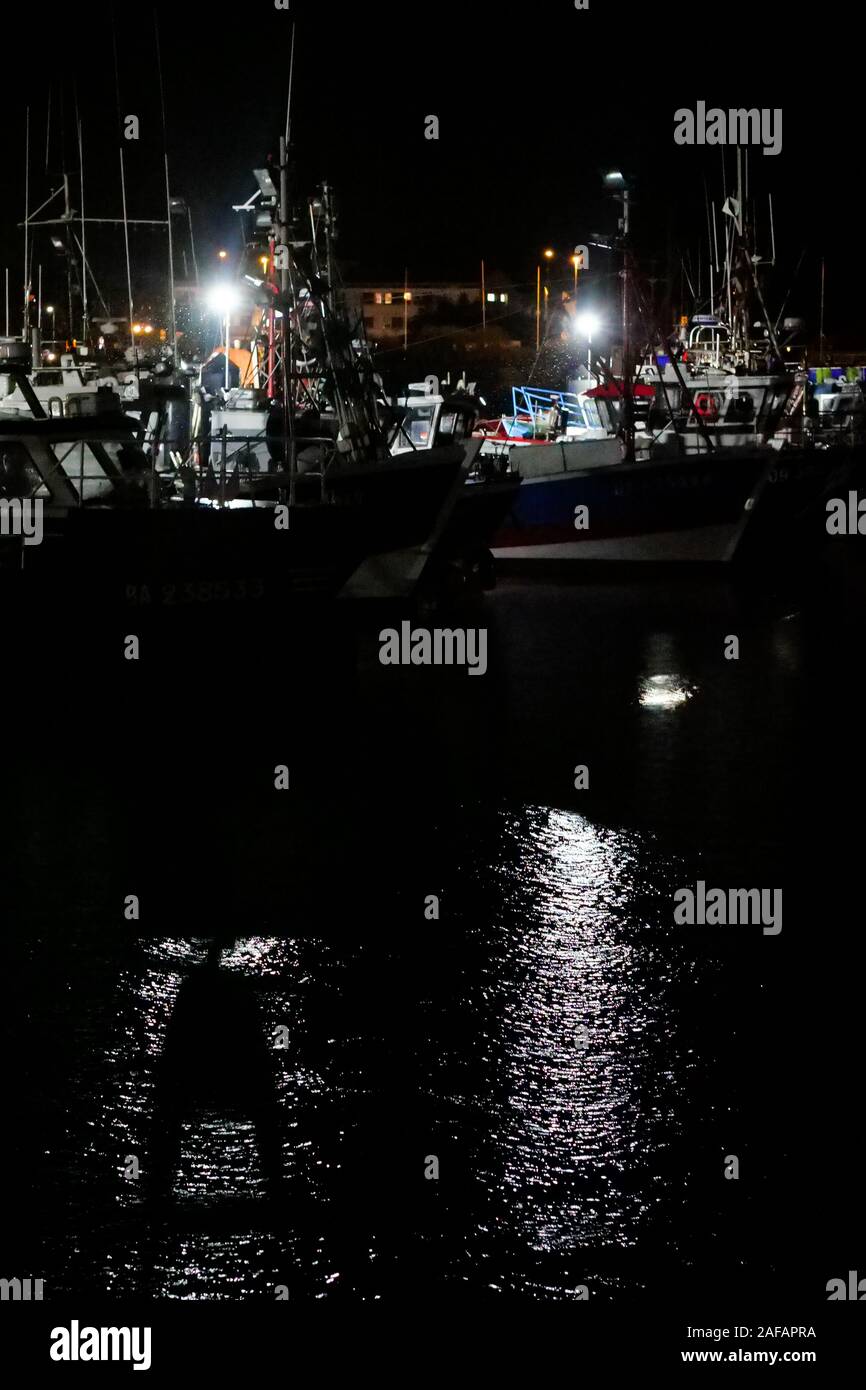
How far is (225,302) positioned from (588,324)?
12298mm

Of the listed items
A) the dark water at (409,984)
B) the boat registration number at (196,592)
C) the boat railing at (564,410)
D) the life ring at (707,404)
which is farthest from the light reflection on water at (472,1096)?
the boat railing at (564,410)

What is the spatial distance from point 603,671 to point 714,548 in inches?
543

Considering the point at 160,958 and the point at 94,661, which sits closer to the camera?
the point at 160,958

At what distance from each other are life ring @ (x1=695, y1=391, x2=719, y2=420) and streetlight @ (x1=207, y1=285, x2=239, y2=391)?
44.0 feet

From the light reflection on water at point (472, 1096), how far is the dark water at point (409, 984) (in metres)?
0.02

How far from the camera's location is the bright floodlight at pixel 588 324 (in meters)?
37.9

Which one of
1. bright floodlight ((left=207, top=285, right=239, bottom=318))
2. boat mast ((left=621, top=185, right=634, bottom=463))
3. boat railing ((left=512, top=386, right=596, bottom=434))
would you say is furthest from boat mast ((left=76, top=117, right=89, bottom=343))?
boat railing ((left=512, top=386, right=596, bottom=434))

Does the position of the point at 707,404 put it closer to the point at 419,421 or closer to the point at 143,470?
the point at 419,421

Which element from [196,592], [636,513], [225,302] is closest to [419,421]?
[636,513]

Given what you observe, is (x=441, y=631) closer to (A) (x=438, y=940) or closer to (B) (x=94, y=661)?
(B) (x=94, y=661)

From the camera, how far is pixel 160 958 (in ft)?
34.0

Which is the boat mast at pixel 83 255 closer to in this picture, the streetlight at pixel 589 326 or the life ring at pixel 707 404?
the streetlight at pixel 589 326

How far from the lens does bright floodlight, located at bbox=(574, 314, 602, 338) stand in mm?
37938
